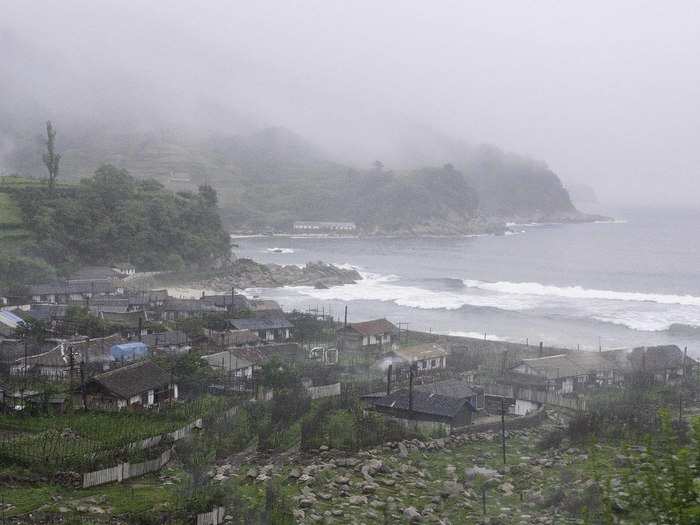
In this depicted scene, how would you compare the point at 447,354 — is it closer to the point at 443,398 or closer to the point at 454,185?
the point at 443,398

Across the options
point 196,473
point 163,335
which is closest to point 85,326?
point 163,335

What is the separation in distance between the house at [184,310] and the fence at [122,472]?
16.6 m

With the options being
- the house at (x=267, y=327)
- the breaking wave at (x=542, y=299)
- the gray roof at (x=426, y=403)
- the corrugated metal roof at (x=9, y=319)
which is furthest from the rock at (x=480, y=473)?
the breaking wave at (x=542, y=299)

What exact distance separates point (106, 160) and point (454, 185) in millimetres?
53291

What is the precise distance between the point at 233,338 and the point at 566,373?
10.4 m

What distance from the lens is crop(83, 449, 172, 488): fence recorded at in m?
11.5

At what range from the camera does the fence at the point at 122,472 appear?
11547 mm

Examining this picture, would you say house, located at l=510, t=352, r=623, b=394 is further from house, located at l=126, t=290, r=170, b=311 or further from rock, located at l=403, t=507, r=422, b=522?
house, located at l=126, t=290, r=170, b=311

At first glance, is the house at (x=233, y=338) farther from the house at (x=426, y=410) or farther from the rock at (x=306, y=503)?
the rock at (x=306, y=503)

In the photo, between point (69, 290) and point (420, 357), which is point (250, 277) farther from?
point (420, 357)

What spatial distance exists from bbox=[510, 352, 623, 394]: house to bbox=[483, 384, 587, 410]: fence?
56cm

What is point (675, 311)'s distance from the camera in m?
41.2

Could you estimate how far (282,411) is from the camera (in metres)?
16.1

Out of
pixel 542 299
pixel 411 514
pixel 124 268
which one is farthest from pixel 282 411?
pixel 124 268
